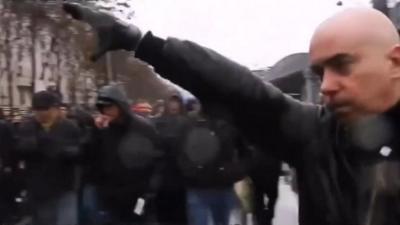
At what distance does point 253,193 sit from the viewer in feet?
25.6

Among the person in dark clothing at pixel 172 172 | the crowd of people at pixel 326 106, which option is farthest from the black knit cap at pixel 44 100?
the crowd of people at pixel 326 106

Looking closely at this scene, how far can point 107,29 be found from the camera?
7.40 ft

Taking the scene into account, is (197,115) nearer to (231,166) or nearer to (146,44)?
(231,166)

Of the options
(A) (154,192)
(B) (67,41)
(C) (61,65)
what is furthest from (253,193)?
(C) (61,65)

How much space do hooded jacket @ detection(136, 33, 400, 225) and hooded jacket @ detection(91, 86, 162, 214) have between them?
4.96 metres

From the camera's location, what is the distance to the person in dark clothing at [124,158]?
23.4 ft

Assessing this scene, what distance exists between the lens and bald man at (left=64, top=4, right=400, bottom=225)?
2.07 m

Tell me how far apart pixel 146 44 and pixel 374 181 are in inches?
22.8

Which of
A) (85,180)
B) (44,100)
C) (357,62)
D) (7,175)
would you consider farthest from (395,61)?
(7,175)

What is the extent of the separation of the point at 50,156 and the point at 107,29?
553 centimetres

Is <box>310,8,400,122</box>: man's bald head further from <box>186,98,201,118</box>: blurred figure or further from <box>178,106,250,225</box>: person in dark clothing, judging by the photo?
<box>186,98,201,118</box>: blurred figure

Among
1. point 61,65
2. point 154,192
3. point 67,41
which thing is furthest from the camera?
point 61,65

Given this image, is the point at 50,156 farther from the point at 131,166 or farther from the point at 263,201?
the point at 263,201

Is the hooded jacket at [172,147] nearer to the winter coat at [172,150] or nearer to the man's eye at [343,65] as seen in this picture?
the winter coat at [172,150]
